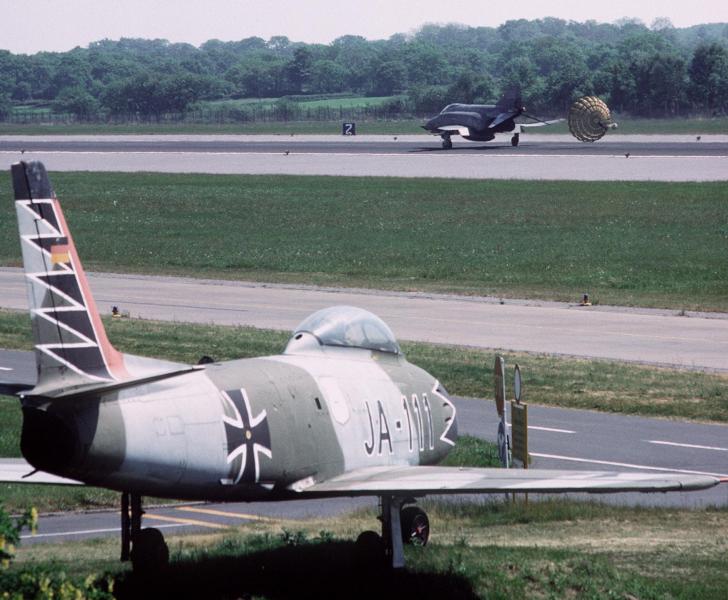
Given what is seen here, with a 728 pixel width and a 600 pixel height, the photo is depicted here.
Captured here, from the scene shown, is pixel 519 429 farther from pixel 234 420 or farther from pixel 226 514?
pixel 234 420

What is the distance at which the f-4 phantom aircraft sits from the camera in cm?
1253

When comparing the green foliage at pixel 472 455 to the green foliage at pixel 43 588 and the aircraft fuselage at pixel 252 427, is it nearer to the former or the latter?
the aircraft fuselage at pixel 252 427

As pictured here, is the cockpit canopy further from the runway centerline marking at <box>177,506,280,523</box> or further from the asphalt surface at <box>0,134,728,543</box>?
the asphalt surface at <box>0,134,728,543</box>

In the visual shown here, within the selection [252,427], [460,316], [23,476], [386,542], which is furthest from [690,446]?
[460,316]

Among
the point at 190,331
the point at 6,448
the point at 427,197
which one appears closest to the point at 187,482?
the point at 6,448

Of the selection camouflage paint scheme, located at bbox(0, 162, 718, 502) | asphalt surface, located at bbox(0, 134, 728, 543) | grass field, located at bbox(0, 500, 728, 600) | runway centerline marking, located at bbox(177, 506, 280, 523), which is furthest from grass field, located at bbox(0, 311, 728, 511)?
camouflage paint scheme, located at bbox(0, 162, 718, 502)

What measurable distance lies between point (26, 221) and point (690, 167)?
8730 cm

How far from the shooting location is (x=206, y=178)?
101 meters

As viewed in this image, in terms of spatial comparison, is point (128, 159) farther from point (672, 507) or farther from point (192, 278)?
point (672, 507)

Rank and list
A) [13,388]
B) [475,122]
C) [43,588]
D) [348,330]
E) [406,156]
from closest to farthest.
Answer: [43,588] → [13,388] → [348,330] → [406,156] → [475,122]

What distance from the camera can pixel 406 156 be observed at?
4547 inches

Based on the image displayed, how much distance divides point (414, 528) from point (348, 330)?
2.63m

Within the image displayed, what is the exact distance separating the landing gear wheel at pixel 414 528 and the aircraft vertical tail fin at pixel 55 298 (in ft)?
18.6

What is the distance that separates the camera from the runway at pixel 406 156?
97.6m
